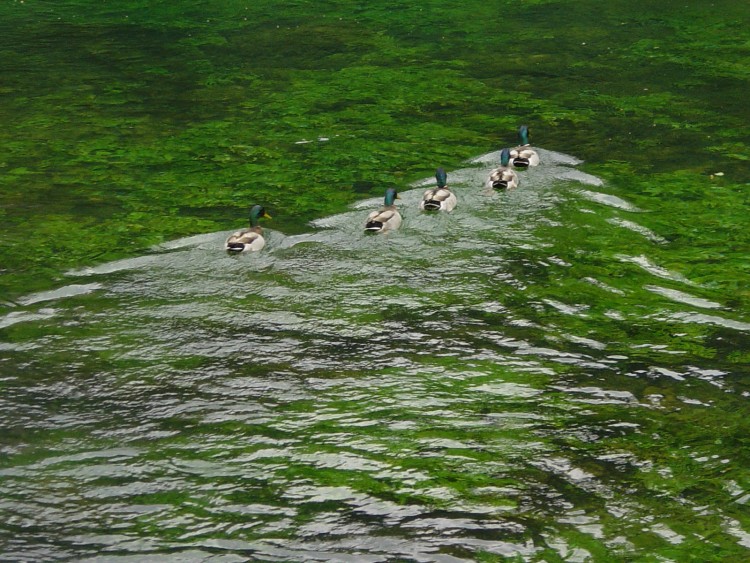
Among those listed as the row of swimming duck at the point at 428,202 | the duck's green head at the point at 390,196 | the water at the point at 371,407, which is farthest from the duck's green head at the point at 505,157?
the water at the point at 371,407

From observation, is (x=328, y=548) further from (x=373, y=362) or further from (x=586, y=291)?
(x=586, y=291)

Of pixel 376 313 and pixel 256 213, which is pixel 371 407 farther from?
pixel 256 213

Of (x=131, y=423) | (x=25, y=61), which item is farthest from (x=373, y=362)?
(x=25, y=61)

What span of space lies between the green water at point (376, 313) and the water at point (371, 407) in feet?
0.09

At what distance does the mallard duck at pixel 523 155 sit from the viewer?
12.5 meters

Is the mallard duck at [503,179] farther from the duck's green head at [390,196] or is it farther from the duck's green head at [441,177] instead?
the duck's green head at [390,196]

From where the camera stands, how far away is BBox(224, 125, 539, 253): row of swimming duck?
10633mm

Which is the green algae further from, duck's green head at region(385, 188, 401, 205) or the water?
the water

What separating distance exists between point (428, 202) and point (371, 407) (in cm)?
399

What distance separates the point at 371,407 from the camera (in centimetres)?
791

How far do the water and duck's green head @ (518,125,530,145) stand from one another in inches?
101

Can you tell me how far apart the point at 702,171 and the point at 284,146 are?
520 cm

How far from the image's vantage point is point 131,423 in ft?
25.4

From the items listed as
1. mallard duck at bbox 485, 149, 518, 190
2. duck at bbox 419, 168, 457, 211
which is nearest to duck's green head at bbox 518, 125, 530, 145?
mallard duck at bbox 485, 149, 518, 190
